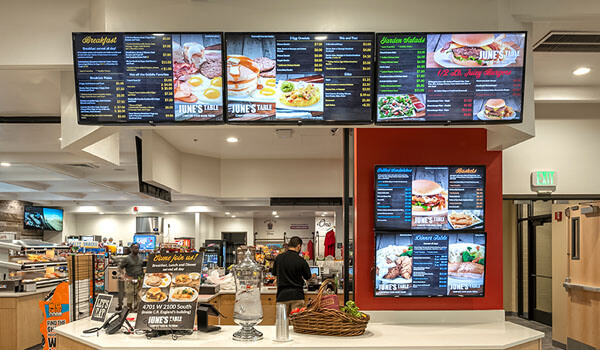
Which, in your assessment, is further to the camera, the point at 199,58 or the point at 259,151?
the point at 259,151

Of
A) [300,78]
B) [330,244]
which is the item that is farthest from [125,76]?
[330,244]

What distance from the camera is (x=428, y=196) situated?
4746mm

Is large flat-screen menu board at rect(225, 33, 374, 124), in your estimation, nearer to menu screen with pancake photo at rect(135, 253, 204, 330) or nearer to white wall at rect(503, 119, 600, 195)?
menu screen with pancake photo at rect(135, 253, 204, 330)

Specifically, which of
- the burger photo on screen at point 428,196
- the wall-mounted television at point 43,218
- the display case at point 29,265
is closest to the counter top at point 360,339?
the burger photo on screen at point 428,196

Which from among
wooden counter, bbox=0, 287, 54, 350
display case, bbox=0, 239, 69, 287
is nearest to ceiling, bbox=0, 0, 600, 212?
display case, bbox=0, 239, 69, 287

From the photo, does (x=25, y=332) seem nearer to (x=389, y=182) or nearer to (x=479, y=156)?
(x=389, y=182)

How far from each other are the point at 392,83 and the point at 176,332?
2455mm

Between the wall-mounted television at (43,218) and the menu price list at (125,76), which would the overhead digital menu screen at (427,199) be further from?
the wall-mounted television at (43,218)

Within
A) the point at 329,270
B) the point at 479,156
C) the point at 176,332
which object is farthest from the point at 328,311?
the point at 329,270

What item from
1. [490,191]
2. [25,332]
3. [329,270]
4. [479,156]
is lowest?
[25,332]

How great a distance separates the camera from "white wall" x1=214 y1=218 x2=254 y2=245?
96.5 ft

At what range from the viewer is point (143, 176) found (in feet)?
26.6

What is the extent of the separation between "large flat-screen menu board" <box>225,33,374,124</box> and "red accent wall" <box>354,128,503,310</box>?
102cm

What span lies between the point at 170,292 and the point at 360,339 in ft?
4.78
